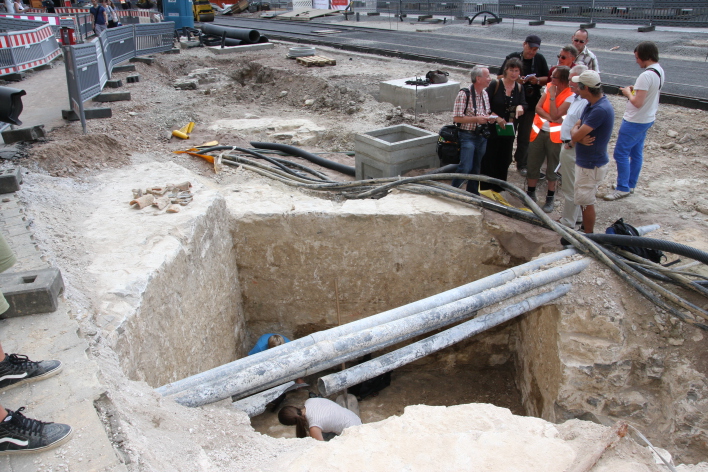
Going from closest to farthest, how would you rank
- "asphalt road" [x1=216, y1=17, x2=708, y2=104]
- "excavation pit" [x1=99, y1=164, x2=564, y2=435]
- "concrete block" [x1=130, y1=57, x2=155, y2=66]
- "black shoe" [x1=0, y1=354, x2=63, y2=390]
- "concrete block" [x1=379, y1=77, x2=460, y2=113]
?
"black shoe" [x1=0, y1=354, x2=63, y2=390] < "excavation pit" [x1=99, y1=164, x2=564, y2=435] < "concrete block" [x1=379, y1=77, x2=460, y2=113] < "asphalt road" [x1=216, y1=17, x2=708, y2=104] < "concrete block" [x1=130, y1=57, x2=155, y2=66]

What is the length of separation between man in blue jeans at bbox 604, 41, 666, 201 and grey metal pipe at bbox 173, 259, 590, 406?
2364 millimetres

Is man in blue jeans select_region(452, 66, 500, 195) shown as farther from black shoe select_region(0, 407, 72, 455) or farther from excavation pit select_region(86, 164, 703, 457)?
black shoe select_region(0, 407, 72, 455)

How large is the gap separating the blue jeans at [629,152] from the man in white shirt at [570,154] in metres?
1.02

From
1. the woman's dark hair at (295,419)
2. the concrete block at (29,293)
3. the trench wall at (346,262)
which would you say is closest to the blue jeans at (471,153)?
the trench wall at (346,262)

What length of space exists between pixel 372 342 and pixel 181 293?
1.81 m

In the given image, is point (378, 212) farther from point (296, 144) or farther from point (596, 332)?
point (296, 144)

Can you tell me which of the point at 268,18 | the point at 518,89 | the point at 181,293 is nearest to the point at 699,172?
the point at 518,89

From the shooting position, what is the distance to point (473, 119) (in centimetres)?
595

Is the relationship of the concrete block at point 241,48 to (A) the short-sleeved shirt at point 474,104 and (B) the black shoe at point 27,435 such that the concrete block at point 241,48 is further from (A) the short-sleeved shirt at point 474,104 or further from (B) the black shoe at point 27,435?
(B) the black shoe at point 27,435

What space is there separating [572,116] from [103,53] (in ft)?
30.9

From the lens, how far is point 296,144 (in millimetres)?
8461

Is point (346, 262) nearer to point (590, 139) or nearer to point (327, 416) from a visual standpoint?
point (327, 416)

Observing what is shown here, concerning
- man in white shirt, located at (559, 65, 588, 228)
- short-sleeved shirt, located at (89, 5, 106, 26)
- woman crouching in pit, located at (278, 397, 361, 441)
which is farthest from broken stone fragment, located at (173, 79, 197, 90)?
woman crouching in pit, located at (278, 397, 361, 441)

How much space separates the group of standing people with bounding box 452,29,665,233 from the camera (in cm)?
515
